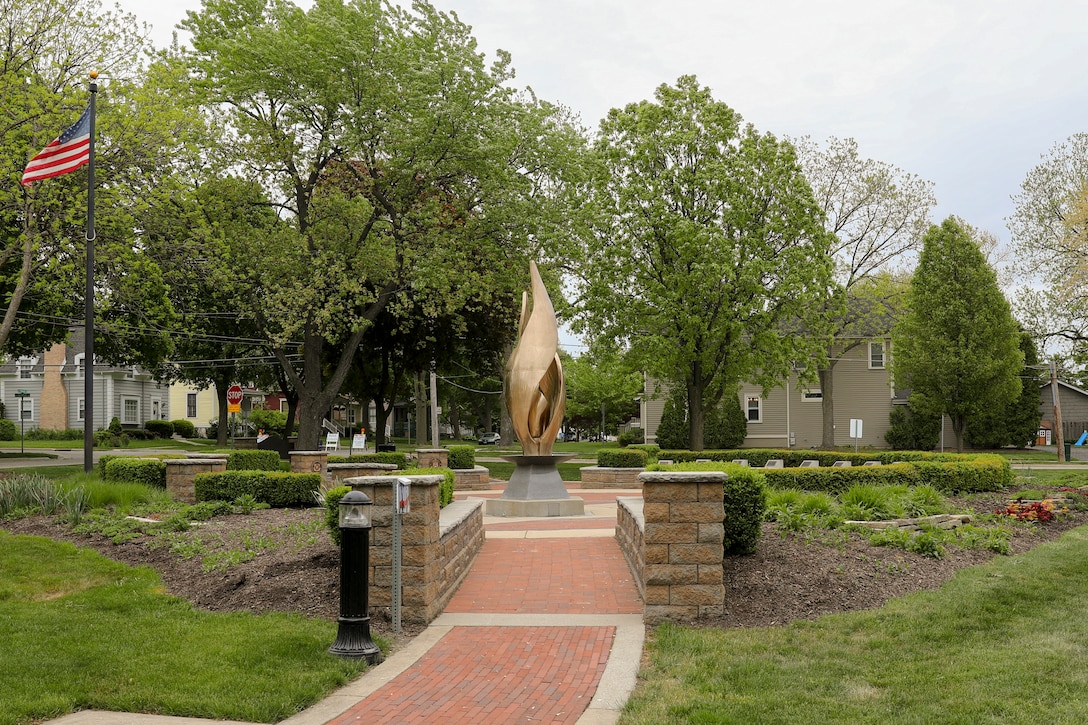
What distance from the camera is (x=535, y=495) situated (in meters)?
16.2

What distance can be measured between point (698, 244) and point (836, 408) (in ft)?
69.8

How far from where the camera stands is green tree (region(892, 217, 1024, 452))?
3581 cm

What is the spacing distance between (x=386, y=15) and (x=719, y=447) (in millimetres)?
25017

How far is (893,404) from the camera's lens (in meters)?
44.7

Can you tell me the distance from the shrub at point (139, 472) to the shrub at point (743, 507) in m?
11.8

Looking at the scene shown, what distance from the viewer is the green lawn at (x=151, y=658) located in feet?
19.1

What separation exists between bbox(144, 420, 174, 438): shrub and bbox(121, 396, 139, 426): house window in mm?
2529

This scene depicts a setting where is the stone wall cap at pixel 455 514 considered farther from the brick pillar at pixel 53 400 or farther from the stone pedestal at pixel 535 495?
the brick pillar at pixel 53 400

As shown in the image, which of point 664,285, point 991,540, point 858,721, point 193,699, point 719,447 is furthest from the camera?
point 719,447

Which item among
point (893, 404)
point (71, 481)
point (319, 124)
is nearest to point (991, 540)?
point (71, 481)

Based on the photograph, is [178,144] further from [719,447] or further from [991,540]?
[719,447]

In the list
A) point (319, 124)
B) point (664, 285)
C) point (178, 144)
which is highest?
point (319, 124)

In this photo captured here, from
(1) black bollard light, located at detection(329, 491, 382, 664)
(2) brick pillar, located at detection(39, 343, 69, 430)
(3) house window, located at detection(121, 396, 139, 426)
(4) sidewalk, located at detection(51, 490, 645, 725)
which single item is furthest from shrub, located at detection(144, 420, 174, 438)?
(1) black bollard light, located at detection(329, 491, 382, 664)

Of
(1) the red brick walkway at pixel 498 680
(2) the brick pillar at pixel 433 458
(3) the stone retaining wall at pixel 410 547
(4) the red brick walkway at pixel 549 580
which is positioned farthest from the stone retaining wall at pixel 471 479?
(1) the red brick walkway at pixel 498 680
